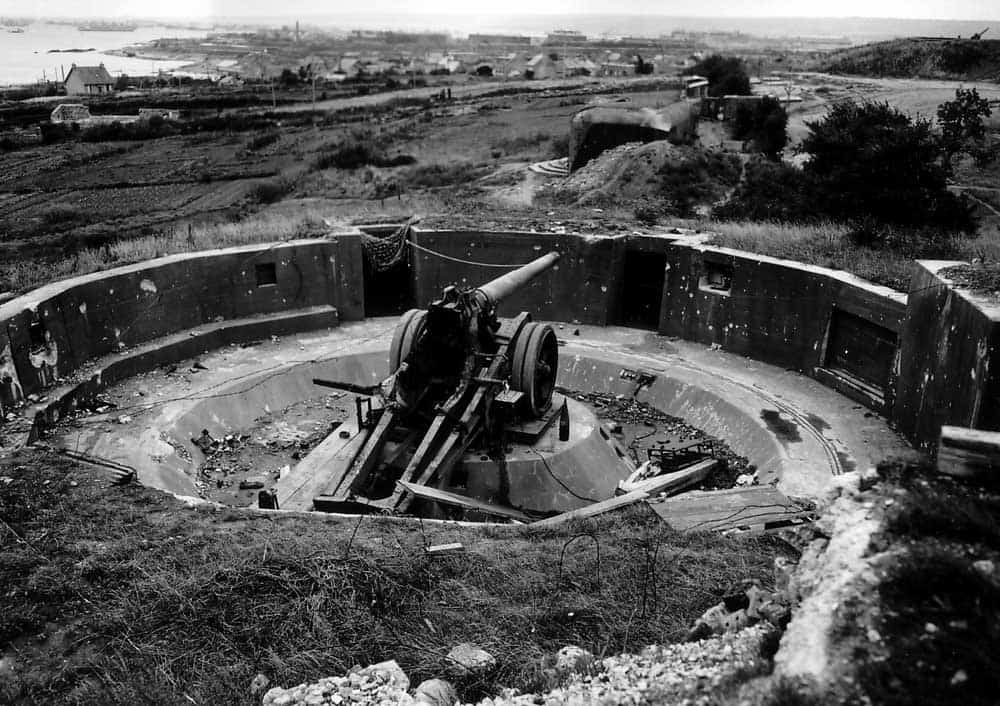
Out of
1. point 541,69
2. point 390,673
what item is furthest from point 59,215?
point 541,69

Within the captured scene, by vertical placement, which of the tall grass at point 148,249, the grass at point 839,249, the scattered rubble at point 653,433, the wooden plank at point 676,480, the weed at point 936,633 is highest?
the weed at point 936,633

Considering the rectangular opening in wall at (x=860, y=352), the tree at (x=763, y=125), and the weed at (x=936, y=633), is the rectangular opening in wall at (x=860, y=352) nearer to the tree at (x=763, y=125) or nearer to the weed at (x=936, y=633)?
the weed at (x=936, y=633)

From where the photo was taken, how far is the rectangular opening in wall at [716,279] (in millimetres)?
12867

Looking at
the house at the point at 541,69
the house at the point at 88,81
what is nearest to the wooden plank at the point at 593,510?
the house at the point at 88,81

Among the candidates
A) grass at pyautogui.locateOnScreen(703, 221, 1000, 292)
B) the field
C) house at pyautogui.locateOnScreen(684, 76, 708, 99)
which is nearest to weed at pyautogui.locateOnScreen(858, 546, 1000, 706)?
grass at pyautogui.locateOnScreen(703, 221, 1000, 292)

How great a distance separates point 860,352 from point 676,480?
154 inches

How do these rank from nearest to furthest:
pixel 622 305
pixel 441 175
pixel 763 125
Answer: pixel 622 305 < pixel 441 175 < pixel 763 125

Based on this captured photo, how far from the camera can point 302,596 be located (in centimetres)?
524

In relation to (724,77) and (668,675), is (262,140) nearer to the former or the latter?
(724,77)

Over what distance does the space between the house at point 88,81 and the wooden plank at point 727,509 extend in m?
36.4

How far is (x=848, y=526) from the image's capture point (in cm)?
405

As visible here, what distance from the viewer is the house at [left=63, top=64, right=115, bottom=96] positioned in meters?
36.5

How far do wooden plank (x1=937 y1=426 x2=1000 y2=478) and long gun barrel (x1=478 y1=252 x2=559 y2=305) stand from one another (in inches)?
227

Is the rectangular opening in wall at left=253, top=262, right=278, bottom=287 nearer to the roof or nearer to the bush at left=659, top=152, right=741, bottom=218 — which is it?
the bush at left=659, top=152, right=741, bottom=218
